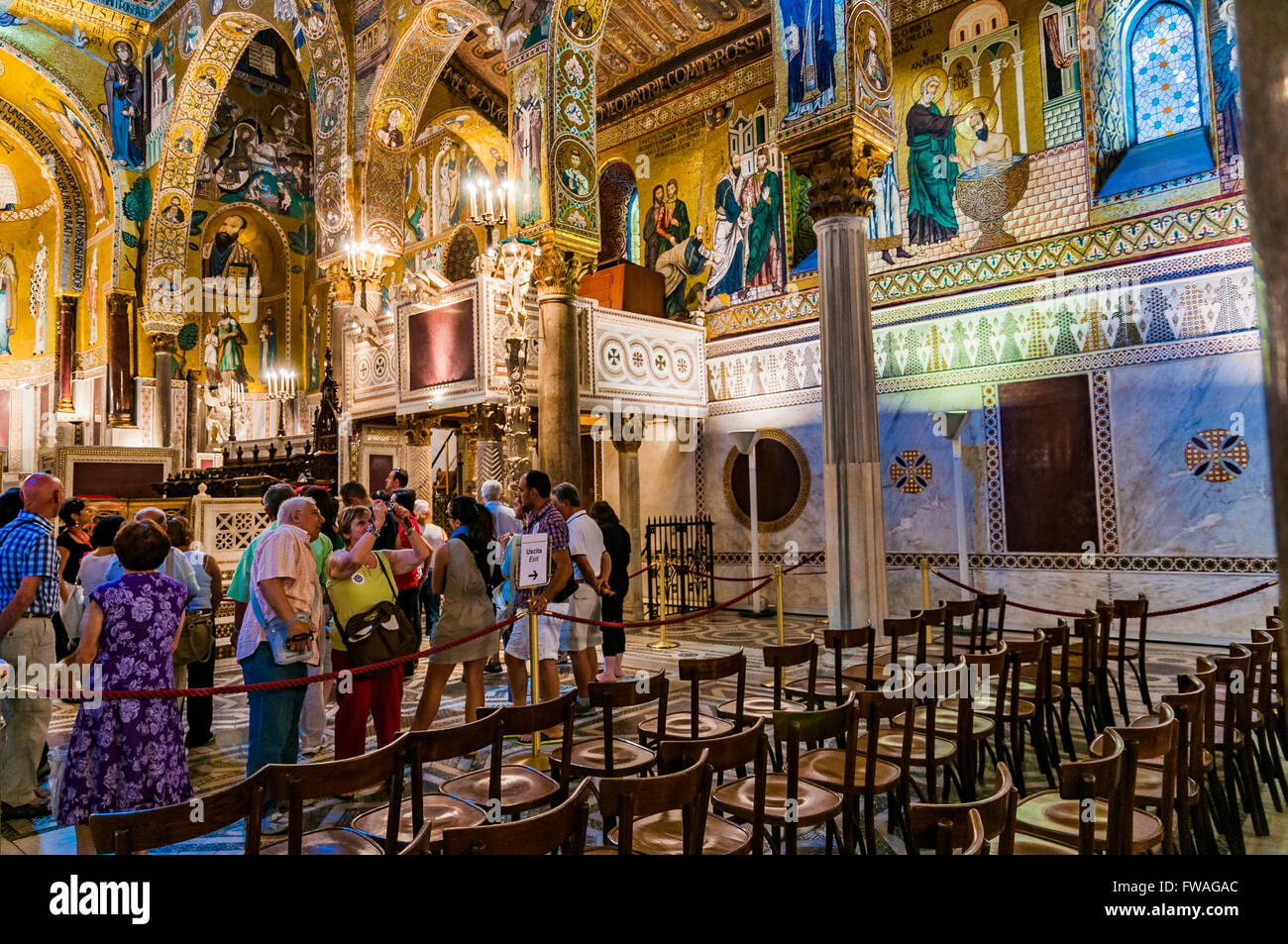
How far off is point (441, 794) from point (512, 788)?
0.97 feet

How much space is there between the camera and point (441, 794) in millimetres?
3338

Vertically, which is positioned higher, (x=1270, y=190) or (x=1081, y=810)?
(x=1270, y=190)

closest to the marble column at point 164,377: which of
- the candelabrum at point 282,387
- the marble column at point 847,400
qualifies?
the candelabrum at point 282,387

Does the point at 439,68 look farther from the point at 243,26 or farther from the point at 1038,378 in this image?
the point at 1038,378

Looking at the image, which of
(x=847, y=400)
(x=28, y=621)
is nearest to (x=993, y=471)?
(x=847, y=400)

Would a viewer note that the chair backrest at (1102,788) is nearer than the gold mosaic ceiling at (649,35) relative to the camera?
Yes

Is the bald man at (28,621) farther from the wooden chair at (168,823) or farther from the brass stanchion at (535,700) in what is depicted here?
the wooden chair at (168,823)

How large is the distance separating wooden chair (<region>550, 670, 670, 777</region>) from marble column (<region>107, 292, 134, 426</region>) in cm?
1670

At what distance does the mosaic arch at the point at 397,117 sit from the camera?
12.3m

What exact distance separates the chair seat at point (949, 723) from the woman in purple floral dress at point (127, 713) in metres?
3.36

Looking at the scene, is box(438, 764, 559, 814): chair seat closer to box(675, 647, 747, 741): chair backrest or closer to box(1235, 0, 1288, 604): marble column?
box(675, 647, 747, 741): chair backrest

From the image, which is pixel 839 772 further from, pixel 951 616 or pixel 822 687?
pixel 951 616

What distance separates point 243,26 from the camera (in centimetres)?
1474
